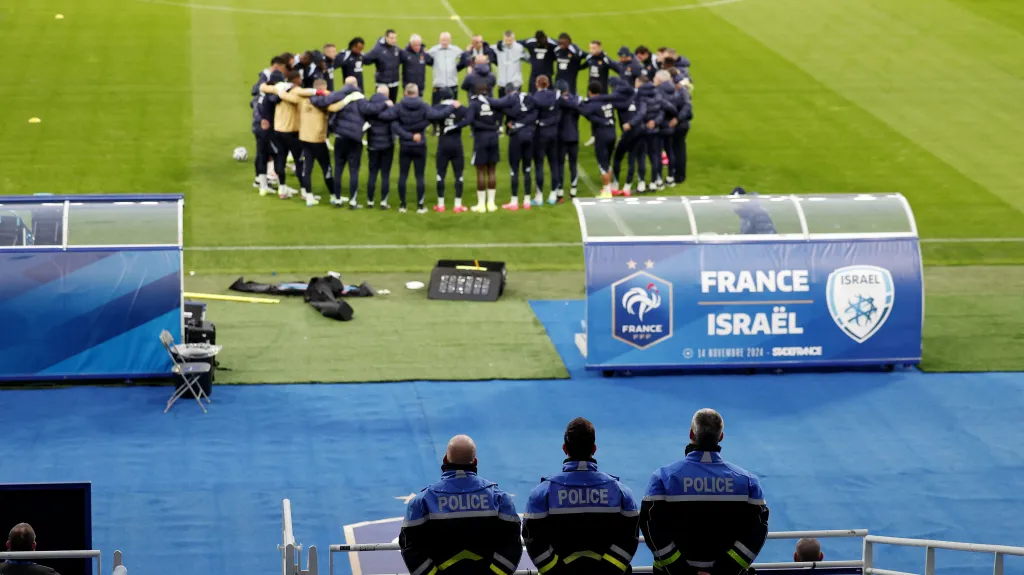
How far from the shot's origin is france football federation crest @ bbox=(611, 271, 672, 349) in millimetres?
20297

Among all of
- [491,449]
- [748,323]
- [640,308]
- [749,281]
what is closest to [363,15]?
[640,308]

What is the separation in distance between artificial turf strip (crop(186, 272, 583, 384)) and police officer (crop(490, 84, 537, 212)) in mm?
4297

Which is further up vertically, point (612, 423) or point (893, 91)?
point (893, 91)

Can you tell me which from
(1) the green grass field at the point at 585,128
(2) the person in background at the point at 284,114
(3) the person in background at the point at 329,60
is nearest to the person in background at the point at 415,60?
(3) the person in background at the point at 329,60

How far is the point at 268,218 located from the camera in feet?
90.3

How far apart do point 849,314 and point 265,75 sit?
11.9 metres

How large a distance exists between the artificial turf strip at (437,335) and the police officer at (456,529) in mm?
9757

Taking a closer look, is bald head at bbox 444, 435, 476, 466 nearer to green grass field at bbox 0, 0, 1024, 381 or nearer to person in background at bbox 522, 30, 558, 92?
green grass field at bbox 0, 0, 1024, 381

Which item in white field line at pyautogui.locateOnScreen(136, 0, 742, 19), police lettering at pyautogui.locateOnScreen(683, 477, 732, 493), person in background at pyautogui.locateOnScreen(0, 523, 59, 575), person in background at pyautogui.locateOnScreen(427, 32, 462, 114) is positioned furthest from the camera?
white field line at pyautogui.locateOnScreen(136, 0, 742, 19)

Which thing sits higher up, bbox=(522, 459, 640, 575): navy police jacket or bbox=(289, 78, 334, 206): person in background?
bbox=(289, 78, 334, 206): person in background

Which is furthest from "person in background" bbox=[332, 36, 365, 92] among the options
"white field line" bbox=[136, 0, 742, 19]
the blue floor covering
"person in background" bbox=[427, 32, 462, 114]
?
"white field line" bbox=[136, 0, 742, 19]

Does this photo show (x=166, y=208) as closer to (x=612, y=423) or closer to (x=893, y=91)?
(x=612, y=423)

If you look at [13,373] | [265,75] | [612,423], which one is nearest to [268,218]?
[265,75]

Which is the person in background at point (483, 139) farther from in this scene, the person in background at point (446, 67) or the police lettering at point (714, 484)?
the police lettering at point (714, 484)
